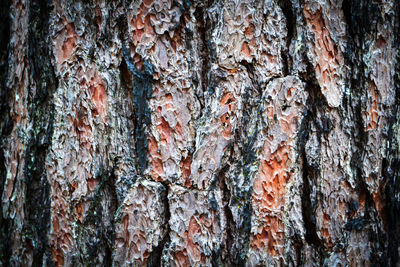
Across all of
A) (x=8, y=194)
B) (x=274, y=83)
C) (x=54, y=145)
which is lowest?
(x=8, y=194)

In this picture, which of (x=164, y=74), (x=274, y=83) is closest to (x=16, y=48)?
(x=164, y=74)

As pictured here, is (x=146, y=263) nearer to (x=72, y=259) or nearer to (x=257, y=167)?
(x=72, y=259)

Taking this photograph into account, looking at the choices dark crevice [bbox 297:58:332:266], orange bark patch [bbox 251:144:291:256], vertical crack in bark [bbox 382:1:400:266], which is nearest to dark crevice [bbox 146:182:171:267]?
orange bark patch [bbox 251:144:291:256]

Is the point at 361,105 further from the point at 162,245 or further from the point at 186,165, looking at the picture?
the point at 162,245

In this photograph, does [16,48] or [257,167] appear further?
[16,48]

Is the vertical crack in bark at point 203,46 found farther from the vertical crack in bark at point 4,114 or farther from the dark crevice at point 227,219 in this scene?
the vertical crack in bark at point 4,114

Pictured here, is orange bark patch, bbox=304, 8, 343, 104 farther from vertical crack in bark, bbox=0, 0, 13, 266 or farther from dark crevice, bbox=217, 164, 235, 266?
vertical crack in bark, bbox=0, 0, 13, 266

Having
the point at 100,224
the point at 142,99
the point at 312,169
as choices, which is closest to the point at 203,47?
the point at 142,99
